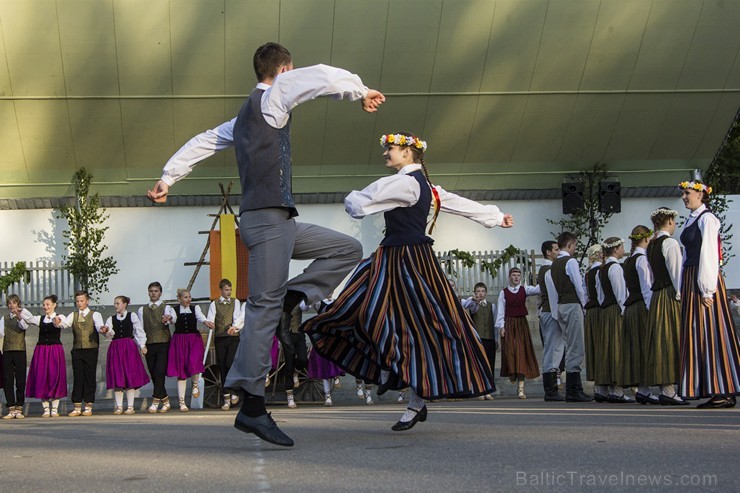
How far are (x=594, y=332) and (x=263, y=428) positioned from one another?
24.4 feet

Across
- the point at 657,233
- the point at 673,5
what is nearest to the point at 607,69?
the point at 673,5

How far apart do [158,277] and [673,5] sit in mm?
10718

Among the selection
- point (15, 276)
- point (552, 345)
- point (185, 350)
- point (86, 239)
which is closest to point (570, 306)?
point (552, 345)

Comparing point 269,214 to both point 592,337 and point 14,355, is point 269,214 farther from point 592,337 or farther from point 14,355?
point 14,355

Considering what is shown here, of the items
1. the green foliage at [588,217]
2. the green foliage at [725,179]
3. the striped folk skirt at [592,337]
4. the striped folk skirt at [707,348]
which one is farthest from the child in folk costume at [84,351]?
the green foliage at [725,179]

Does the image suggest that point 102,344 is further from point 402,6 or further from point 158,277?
point 402,6

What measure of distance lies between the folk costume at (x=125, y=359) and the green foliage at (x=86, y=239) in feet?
19.6

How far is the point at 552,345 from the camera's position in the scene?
13.3m

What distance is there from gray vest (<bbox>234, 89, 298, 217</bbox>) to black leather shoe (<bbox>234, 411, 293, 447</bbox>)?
37.5 inches

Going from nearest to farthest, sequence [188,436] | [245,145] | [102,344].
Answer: [245,145] → [188,436] → [102,344]

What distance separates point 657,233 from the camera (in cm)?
1028

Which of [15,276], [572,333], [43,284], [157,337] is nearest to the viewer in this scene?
[572,333]

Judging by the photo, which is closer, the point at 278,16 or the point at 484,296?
the point at 484,296

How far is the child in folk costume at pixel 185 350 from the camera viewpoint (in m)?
15.7
